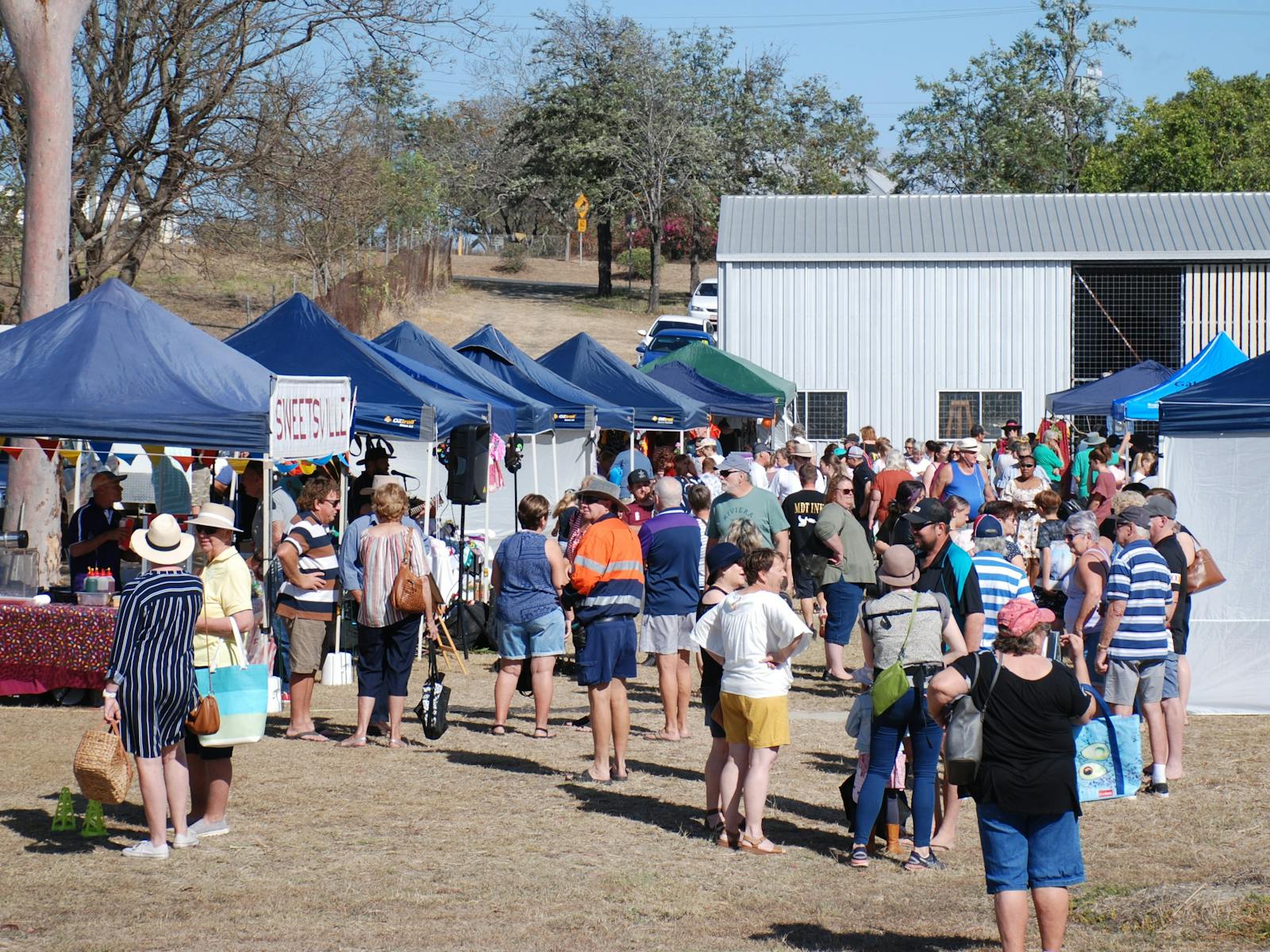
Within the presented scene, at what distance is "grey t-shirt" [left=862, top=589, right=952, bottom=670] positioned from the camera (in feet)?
21.0

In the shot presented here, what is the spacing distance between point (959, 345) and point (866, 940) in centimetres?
2425

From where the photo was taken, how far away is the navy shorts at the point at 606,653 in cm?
807

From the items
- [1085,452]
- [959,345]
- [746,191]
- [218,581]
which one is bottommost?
[218,581]

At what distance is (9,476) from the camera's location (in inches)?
542

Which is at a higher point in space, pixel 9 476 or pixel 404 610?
pixel 9 476

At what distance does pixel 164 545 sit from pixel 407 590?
2422 mm

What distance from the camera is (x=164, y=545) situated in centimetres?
655

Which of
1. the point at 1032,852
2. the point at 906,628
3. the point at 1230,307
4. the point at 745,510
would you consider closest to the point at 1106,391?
the point at 1230,307

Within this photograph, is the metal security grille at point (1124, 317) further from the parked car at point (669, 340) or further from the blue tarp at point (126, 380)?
the blue tarp at point (126, 380)

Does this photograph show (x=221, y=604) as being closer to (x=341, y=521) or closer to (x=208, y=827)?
(x=208, y=827)

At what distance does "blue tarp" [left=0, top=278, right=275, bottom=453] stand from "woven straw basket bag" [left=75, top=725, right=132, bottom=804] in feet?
Result: 11.1

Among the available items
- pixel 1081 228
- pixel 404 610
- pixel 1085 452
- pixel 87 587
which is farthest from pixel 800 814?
pixel 1081 228

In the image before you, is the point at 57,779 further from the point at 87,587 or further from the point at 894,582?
the point at 894,582

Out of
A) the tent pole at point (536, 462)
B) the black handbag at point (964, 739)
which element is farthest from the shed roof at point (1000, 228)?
the black handbag at point (964, 739)
